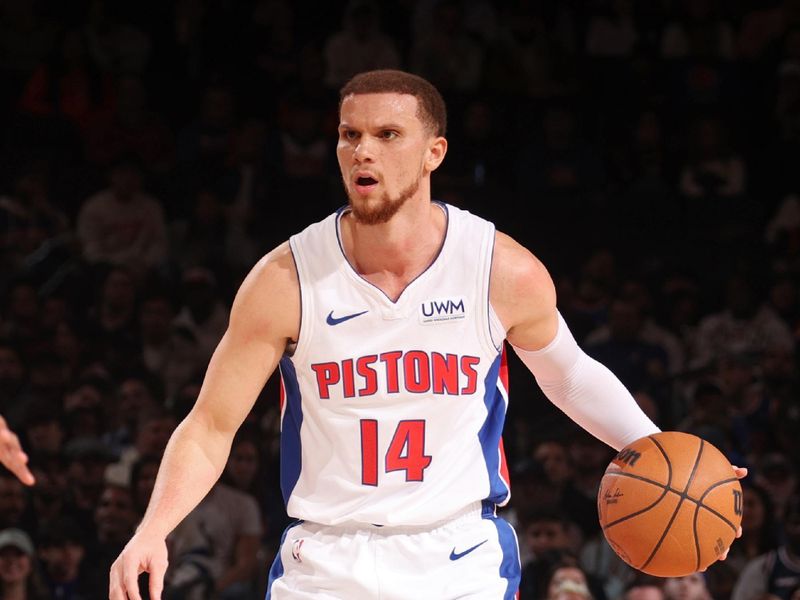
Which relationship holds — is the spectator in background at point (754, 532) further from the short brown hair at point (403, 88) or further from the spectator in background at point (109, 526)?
the short brown hair at point (403, 88)

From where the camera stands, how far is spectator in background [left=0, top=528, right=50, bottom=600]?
248 inches

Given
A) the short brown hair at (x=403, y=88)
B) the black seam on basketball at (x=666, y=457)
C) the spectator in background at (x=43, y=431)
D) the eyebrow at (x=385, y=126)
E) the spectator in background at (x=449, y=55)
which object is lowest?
the black seam on basketball at (x=666, y=457)

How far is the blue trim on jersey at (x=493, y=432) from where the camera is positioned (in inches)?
146

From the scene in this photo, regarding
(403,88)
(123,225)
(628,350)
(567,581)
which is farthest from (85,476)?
(403,88)

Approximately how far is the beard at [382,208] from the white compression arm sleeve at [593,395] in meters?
0.58

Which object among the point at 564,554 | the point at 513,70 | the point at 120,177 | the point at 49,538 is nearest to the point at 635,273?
the point at 513,70

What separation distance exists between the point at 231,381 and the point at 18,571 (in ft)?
10.6

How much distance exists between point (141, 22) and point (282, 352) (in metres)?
6.54

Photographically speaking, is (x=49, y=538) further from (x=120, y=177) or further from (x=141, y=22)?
(x=141, y=22)

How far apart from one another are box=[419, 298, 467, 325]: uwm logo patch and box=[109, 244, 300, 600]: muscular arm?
346mm

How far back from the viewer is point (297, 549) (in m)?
3.62

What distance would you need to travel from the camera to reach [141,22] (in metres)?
9.64

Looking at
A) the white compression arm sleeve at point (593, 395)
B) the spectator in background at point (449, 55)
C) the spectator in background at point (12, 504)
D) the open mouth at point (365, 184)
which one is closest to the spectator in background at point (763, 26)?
the spectator in background at point (449, 55)

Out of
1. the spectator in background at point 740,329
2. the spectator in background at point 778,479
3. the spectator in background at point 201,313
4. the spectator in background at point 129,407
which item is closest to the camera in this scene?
the spectator in background at point 778,479
